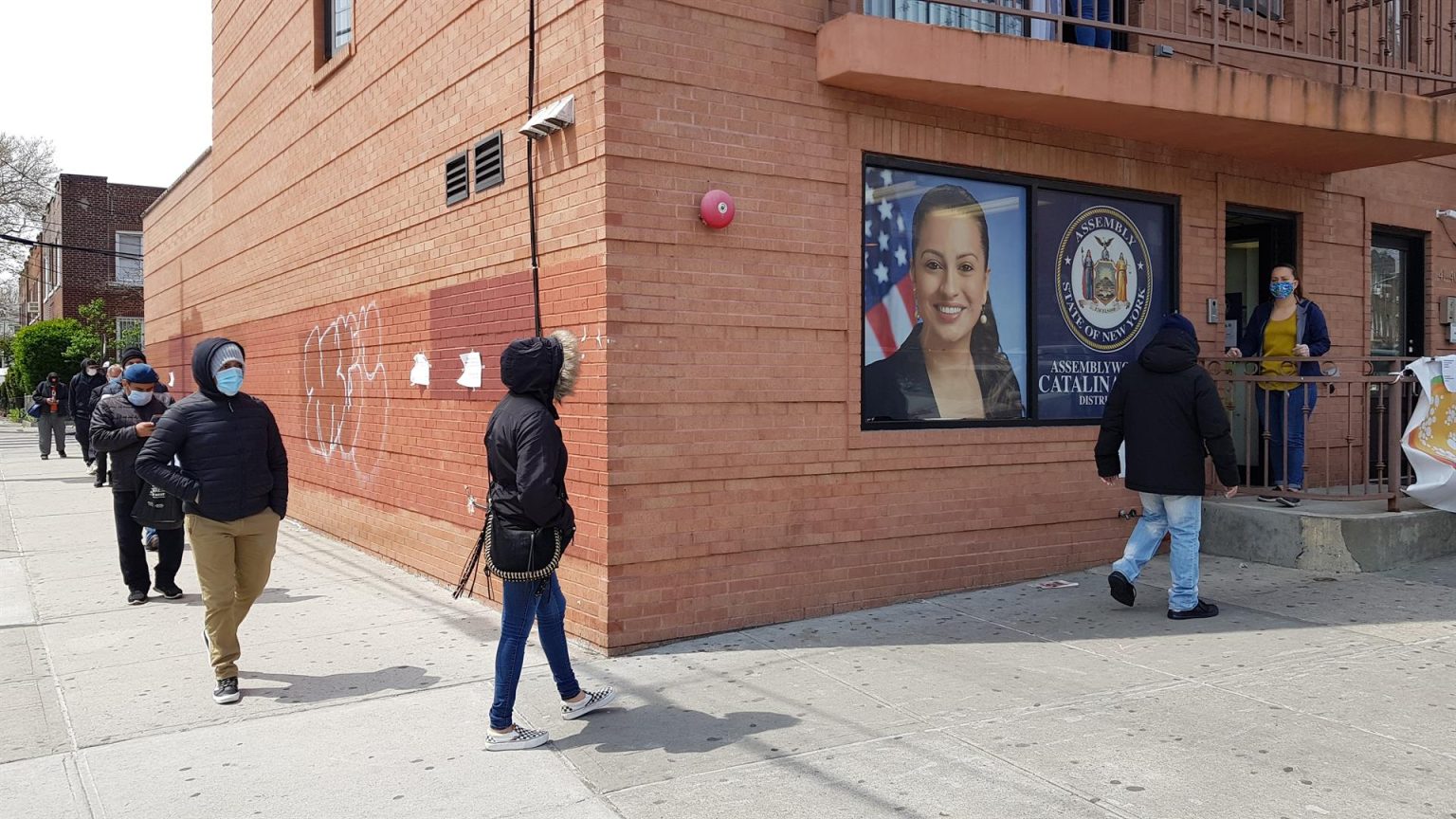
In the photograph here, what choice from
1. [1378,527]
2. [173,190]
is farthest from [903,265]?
[173,190]

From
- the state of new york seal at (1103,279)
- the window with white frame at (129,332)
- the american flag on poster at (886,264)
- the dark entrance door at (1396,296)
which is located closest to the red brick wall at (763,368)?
the american flag on poster at (886,264)

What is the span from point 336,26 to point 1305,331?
913 cm

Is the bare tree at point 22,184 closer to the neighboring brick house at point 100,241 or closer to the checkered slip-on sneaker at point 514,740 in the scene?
the neighboring brick house at point 100,241

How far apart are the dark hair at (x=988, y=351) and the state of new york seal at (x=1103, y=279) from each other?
68cm

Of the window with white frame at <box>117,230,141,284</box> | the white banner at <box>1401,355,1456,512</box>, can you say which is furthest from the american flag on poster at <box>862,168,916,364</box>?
the window with white frame at <box>117,230,141,284</box>

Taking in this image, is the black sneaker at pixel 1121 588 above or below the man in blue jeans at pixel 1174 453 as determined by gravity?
below

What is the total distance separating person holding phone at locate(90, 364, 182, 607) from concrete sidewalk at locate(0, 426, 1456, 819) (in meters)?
0.45

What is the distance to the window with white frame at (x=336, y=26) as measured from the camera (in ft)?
34.3

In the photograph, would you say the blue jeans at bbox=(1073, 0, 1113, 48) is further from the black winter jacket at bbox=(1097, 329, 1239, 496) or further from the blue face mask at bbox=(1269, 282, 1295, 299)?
the black winter jacket at bbox=(1097, 329, 1239, 496)

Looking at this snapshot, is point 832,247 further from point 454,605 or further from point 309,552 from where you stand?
point 309,552

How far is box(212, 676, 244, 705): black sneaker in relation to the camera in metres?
5.32

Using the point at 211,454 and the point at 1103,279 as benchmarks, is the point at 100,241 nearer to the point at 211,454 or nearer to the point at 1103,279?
the point at 211,454

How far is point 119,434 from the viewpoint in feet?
24.6

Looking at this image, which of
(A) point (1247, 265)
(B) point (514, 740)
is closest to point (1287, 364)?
(A) point (1247, 265)
